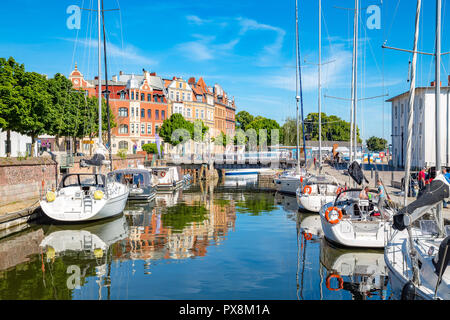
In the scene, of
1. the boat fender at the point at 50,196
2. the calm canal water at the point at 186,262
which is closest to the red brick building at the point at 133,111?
the boat fender at the point at 50,196

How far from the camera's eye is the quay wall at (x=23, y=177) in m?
25.1

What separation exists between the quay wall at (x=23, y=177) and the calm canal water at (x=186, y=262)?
4341 millimetres

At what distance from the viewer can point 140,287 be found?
1254 centimetres

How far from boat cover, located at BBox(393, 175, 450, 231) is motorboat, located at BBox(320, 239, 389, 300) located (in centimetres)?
230

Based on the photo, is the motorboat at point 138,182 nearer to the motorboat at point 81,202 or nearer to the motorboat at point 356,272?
the motorboat at point 81,202

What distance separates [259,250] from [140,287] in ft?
A: 20.7

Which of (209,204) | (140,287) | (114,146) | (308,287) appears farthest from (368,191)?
(114,146)

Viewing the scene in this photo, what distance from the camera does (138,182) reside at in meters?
35.7

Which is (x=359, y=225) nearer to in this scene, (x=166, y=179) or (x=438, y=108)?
(x=438, y=108)

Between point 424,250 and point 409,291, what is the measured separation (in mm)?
1323

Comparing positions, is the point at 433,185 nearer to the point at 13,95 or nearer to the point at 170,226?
the point at 170,226

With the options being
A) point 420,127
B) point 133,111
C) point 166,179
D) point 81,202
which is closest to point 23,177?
point 81,202

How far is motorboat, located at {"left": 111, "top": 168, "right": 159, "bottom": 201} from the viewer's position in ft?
109

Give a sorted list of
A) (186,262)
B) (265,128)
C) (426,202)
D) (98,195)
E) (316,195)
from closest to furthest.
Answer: (426,202) < (186,262) < (98,195) < (316,195) < (265,128)
